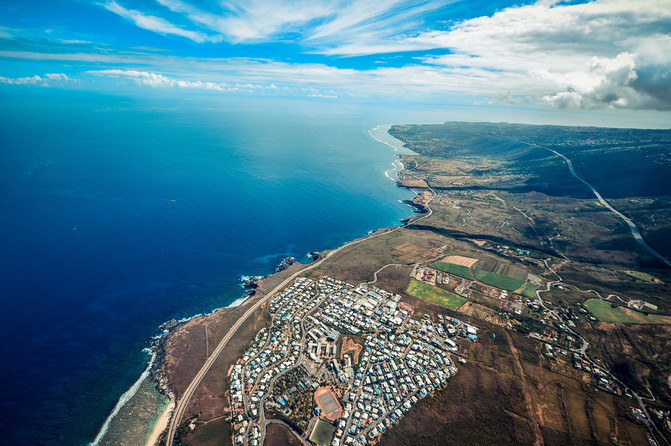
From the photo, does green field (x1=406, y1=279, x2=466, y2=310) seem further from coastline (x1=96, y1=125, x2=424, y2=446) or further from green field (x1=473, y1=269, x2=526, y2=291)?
coastline (x1=96, y1=125, x2=424, y2=446)

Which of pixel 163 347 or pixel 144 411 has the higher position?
pixel 163 347

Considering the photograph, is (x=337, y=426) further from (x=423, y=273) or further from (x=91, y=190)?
(x=91, y=190)

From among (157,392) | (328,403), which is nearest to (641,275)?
(328,403)

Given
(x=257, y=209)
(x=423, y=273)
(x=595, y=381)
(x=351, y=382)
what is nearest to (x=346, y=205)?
(x=257, y=209)

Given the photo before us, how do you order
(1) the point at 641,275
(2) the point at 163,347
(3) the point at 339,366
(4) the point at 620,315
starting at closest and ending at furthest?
(3) the point at 339,366 < (2) the point at 163,347 < (4) the point at 620,315 < (1) the point at 641,275

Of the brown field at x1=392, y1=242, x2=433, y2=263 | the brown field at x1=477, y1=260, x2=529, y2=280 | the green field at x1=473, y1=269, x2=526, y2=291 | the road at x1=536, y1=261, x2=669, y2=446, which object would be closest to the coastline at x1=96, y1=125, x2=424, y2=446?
the brown field at x1=392, y1=242, x2=433, y2=263

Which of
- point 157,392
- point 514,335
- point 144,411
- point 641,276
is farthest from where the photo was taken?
point 641,276

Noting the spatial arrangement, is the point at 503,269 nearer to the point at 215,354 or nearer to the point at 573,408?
the point at 573,408
